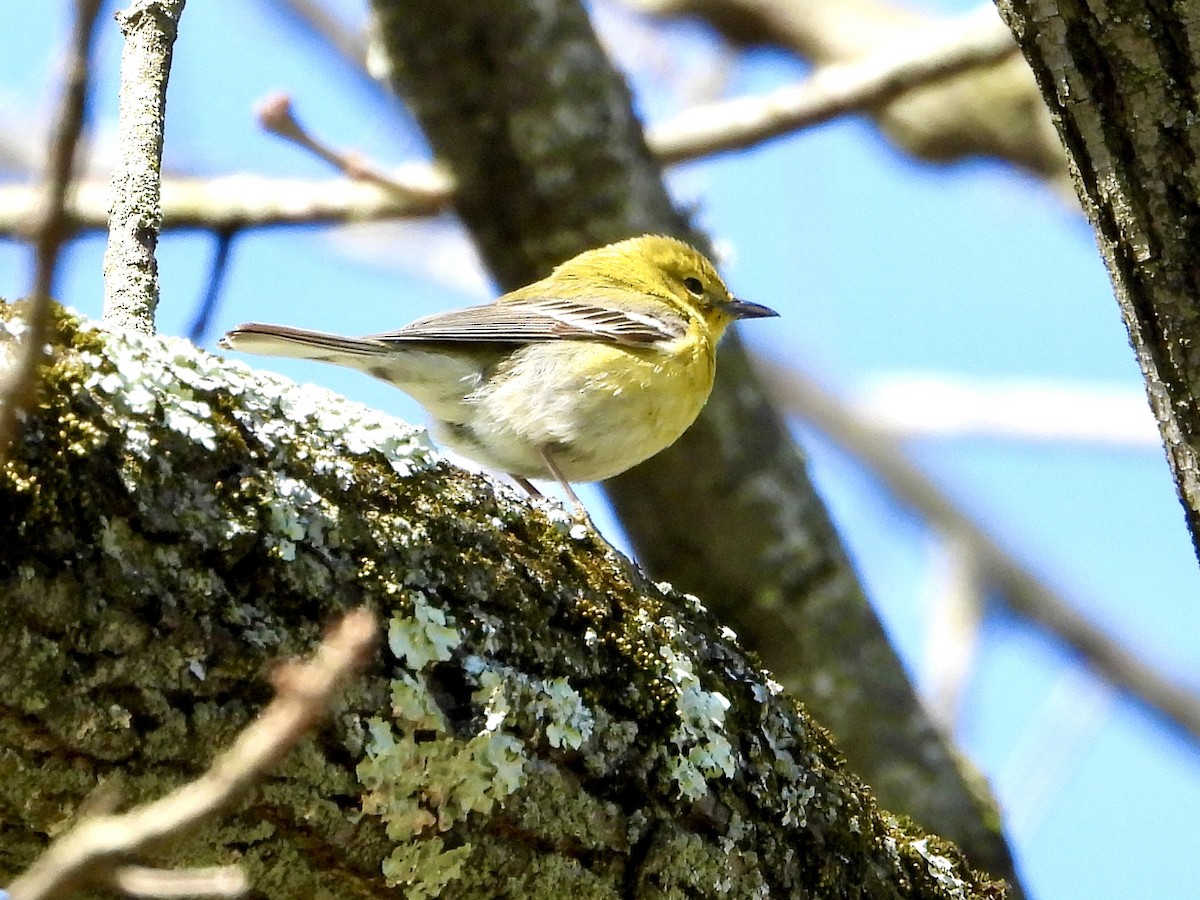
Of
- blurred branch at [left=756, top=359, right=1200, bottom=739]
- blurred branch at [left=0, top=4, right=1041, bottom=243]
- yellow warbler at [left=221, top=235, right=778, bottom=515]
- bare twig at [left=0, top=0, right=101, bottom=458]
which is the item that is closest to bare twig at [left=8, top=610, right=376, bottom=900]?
bare twig at [left=0, top=0, right=101, bottom=458]

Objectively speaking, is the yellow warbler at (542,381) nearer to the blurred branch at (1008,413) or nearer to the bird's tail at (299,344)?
the bird's tail at (299,344)

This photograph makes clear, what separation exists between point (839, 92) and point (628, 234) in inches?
42.9

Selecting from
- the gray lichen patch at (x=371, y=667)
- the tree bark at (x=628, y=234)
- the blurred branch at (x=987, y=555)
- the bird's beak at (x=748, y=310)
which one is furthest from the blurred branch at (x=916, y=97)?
the gray lichen patch at (x=371, y=667)

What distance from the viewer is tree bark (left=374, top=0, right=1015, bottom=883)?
16.8 feet

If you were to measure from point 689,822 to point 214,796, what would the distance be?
4.53ft

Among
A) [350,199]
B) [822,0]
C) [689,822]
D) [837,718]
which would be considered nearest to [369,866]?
[689,822]

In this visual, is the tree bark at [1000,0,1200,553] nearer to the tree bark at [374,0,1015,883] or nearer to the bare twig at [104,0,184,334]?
the bare twig at [104,0,184,334]

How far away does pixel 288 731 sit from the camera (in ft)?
3.78

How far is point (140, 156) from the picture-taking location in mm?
2670

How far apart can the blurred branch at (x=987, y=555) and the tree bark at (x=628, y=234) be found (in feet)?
15.3

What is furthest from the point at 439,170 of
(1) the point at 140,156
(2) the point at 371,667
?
(2) the point at 371,667

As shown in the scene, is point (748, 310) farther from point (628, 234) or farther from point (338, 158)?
point (338, 158)

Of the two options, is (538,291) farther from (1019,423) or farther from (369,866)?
(1019,423)

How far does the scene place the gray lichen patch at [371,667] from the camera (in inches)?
73.4
